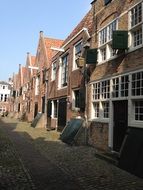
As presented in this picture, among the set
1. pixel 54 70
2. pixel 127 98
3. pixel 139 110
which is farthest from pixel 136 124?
pixel 54 70

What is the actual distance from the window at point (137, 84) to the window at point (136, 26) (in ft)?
4.57

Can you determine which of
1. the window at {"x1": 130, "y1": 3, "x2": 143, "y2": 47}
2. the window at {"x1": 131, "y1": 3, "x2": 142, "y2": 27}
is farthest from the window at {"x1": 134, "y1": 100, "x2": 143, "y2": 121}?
the window at {"x1": 131, "y1": 3, "x2": 142, "y2": 27}

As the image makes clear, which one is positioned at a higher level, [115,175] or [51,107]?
[51,107]

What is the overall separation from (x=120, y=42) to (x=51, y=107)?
45.4 ft

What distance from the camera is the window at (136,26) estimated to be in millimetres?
10430

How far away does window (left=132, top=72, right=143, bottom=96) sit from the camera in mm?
9773

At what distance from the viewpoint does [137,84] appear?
10023mm

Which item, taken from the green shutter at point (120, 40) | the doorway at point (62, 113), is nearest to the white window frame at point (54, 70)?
the doorway at point (62, 113)

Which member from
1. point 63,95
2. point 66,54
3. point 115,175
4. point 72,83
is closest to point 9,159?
point 115,175

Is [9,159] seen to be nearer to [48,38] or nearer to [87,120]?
[87,120]

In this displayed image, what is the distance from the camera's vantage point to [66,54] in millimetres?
20672

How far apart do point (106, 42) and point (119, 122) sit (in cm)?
426

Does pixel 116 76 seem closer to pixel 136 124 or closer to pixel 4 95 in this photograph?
pixel 136 124

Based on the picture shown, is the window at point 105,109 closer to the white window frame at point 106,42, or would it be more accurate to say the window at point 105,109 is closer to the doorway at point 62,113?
the white window frame at point 106,42
